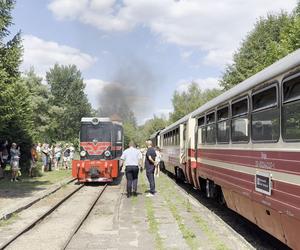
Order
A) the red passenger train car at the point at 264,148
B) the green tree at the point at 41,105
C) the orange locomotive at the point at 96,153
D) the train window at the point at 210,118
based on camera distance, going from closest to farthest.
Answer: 1. the red passenger train car at the point at 264,148
2. the train window at the point at 210,118
3. the orange locomotive at the point at 96,153
4. the green tree at the point at 41,105

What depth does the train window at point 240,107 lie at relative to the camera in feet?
28.0

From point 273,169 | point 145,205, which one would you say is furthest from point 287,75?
point 145,205

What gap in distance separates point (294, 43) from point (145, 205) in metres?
16.5

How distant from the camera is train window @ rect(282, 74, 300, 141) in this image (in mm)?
5957

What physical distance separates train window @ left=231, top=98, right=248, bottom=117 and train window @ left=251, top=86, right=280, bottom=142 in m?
0.52

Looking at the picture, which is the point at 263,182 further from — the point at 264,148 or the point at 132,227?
the point at 132,227

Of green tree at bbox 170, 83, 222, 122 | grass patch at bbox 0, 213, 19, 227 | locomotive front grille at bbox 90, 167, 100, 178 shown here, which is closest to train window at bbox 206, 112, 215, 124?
grass patch at bbox 0, 213, 19, 227

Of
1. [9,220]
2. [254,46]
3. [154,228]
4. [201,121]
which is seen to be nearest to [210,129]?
[201,121]

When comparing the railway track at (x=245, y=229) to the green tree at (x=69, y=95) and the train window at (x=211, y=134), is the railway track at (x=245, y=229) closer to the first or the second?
the train window at (x=211, y=134)

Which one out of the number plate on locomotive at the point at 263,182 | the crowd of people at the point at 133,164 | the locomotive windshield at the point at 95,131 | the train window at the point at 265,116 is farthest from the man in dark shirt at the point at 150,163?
the number plate on locomotive at the point at 263,182

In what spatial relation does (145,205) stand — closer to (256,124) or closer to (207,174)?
(207,174)

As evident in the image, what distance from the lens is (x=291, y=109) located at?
6180 mm

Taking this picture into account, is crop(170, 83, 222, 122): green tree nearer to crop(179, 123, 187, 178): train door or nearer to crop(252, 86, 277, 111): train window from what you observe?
crop(179, 123, 187, 178): train door

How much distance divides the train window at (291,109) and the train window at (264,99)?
432 mm
